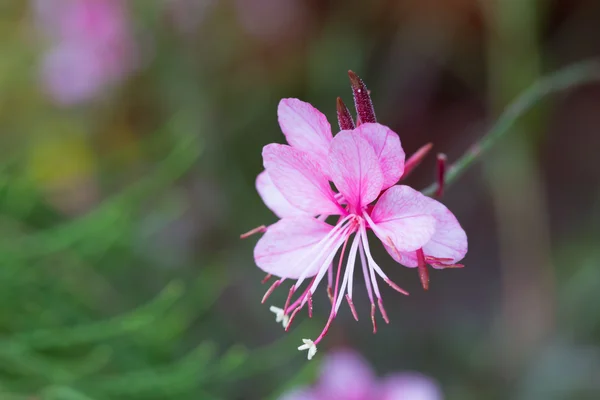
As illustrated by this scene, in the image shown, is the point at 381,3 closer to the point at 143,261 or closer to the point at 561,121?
the point at 561,121

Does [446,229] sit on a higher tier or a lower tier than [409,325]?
lower

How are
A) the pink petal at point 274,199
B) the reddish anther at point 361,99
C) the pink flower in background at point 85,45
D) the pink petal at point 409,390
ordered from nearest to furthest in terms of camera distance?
the reddish anther at point 361,99
the pink petal at point 274,199
the pink petal at point 409,390
the pink flower in background at point 85,45

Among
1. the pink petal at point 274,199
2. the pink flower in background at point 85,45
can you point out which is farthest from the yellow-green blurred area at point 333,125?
the pink petal at point 274,199

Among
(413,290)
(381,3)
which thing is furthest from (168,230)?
(381,3)

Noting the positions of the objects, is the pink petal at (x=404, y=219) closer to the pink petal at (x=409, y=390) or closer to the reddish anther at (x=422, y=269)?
the reddish anther at (x=422, y=269)

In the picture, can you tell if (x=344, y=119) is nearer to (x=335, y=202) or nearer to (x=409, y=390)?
(x=335, y=202)

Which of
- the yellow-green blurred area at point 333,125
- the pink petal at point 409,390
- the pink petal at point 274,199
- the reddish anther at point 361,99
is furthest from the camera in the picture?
the yellow-green blurred area at point 333,125
